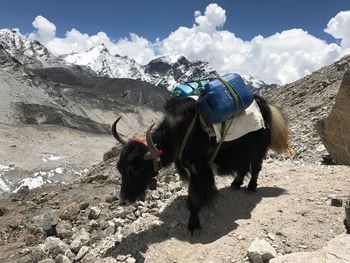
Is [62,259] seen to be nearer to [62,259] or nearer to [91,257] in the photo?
[62,259]

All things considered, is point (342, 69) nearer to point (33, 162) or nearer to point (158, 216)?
point (158, 216)

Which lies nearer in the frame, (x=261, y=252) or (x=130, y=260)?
(x=261, y=252)

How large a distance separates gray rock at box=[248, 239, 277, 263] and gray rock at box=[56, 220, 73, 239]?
9.71 feet

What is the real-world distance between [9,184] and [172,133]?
1467cm

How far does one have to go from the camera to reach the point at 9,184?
17812 mm

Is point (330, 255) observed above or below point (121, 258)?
above

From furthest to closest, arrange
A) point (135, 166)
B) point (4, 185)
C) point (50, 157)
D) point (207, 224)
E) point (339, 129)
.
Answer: point (50, 157), point (4, 185), point (339, 129), point (207, 224), point (135, 166)

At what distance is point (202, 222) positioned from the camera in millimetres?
5023

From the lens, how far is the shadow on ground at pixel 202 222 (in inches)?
185

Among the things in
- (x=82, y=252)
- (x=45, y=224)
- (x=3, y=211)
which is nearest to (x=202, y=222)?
(x=82, y=252)

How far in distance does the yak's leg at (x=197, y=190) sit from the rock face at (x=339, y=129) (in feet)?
9.83

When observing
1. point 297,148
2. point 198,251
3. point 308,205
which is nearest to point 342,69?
point 297,148

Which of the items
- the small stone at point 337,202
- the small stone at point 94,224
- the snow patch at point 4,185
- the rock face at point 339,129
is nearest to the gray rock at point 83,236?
the small stone at point 94,224

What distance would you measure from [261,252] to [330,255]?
2.36 feet
